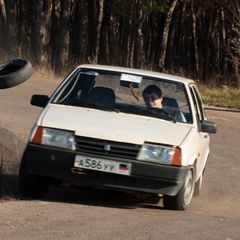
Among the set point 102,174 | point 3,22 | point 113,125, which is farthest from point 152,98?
point 3,22

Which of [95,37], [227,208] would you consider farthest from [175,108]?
[95,37]

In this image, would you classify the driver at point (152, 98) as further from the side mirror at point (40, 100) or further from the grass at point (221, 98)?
the grass at point (221, 98)

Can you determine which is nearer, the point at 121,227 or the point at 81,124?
the point at 121,227

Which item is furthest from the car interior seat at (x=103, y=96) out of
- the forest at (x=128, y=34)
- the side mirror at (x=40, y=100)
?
the forest at (x=128, y=34)

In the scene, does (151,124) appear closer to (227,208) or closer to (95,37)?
(227,208)

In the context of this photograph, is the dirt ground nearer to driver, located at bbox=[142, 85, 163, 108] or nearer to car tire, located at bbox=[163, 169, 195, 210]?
car tire, located at bbox=[163, 169, 195, 210]

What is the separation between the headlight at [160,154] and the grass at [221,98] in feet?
48.0

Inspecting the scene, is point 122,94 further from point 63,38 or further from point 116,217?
point 63,38

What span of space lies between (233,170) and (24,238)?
238 inches

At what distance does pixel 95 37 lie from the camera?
3631 cm

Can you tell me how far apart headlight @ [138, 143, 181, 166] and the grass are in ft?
48.0

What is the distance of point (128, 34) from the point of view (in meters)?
37.1

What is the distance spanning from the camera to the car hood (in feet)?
26.2

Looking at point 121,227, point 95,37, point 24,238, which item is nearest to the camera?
point 24,238
